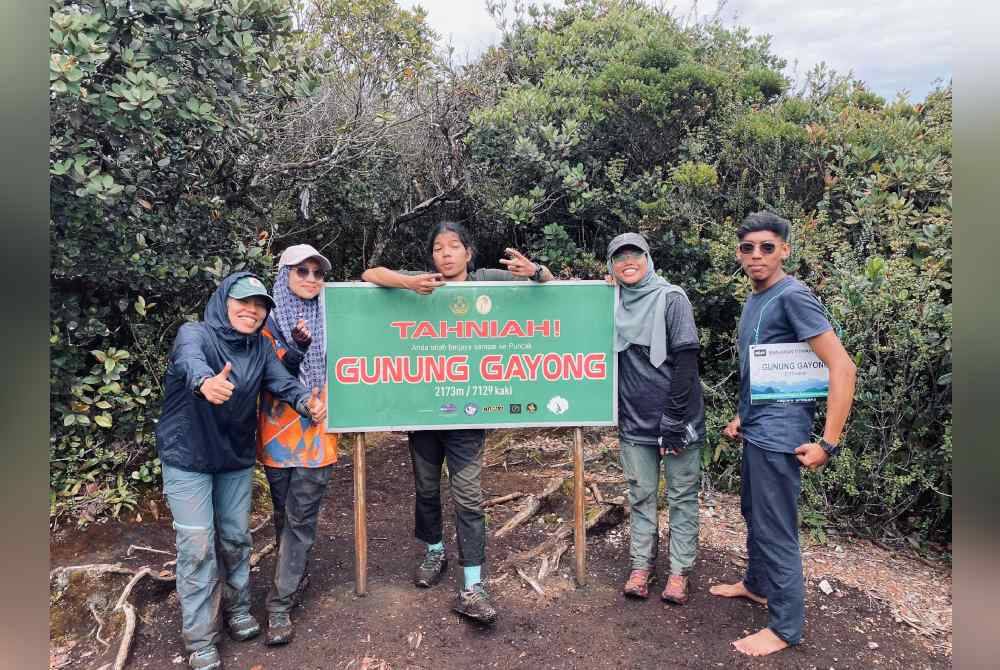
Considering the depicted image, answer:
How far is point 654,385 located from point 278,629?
258 cm

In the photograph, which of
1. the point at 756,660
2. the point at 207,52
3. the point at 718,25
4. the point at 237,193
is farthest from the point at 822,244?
the point at 237,193

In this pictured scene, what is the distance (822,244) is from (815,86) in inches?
121

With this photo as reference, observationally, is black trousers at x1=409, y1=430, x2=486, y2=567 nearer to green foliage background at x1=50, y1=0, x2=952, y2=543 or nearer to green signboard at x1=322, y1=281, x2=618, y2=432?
green signboard at x1=322, y1=281, x2=618, y2=432

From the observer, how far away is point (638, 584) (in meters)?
3.74

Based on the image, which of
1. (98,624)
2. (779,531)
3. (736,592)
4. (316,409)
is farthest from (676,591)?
(98,624)

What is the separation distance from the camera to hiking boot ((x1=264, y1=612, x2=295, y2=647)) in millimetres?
3288

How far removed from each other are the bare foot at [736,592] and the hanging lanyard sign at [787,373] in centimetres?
141

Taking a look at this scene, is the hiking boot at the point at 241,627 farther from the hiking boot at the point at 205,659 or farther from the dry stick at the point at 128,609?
the dry stick at the point at 128,609

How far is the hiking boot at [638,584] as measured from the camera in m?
3.73

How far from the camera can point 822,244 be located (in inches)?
211

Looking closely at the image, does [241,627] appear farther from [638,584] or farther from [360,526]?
[638,584]

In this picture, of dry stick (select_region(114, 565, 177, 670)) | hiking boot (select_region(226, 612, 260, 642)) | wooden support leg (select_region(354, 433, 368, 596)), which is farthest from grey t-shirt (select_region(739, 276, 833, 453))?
dry stick (select_region(114, 565, 177, 670))

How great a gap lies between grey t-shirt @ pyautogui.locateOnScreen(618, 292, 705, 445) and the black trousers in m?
0.95
